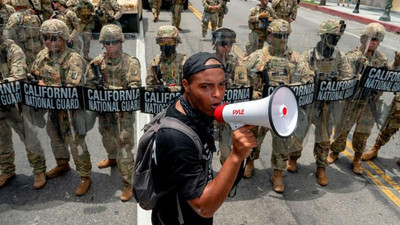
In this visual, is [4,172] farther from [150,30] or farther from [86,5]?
[150,30]

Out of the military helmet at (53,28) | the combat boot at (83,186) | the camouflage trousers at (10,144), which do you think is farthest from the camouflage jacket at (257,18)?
the camouflage trousers at (10,144)

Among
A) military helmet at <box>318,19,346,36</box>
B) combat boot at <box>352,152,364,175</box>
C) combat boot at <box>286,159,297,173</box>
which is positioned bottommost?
combat boot at <box>286,159,297,173</box>

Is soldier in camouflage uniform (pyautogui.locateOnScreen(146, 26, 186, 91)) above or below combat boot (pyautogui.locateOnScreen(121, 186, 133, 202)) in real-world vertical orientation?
above

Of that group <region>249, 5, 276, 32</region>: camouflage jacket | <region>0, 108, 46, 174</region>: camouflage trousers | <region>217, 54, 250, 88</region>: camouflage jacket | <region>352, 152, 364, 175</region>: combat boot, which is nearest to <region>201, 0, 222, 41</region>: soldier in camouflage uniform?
<region>249, 5, 276, 32</region>: camouflage jacket

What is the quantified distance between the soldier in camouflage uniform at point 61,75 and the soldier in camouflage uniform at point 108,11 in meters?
6.96

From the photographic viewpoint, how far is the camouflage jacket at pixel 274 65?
4688 mm

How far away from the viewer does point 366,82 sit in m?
4.90

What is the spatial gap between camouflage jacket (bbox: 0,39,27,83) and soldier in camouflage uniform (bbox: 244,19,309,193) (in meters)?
3.10

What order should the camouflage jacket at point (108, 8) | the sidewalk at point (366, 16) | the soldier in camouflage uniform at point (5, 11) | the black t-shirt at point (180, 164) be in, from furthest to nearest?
the sidewalk at point (366, 16), the camouflage jacket at point (108, 8), the soldier in camouflage uniform at point (5, 11), the black t-shirt at point (180, 164)

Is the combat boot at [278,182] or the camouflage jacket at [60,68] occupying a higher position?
the camouflage jacket at [60,68]

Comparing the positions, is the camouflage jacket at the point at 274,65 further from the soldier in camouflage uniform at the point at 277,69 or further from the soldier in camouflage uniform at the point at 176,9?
the soldier in camouflage uniform at the point at 176,9

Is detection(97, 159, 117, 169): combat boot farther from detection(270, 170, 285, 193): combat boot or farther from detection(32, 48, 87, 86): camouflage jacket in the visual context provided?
detection(270, 170, 285, 193): combat boot

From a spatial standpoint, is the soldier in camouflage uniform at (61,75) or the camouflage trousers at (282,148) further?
the camouflage trousers at (282,148)

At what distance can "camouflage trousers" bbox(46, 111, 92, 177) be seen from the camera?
4.45 metres
